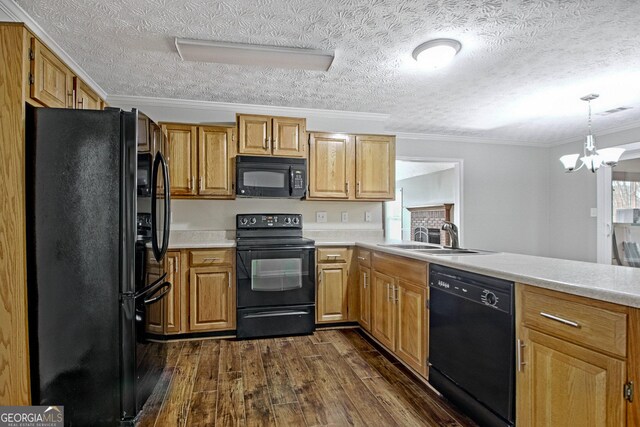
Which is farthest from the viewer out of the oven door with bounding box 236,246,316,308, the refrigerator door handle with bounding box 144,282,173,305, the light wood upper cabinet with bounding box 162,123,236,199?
the light wood upper cabinet with bounding box 162,123,236,199

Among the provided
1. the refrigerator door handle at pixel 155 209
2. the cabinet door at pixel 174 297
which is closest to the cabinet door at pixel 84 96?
the refrigerator door handle at pixel 155 209

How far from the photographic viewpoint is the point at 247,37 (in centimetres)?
229

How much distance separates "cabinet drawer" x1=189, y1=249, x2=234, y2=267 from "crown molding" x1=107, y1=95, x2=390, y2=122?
5.18ft

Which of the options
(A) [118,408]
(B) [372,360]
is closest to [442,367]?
(B) [372,360]

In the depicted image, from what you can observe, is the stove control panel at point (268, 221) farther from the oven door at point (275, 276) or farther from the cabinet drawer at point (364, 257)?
the cabinet drawer at point (364, 257)

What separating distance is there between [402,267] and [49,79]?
264 centimetres

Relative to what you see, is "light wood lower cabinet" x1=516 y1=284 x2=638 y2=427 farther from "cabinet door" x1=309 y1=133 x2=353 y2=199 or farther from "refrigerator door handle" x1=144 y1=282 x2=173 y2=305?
"cabinet door" x1=309 y1=133 x2=353 y2=199

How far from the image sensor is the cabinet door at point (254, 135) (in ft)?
11.2

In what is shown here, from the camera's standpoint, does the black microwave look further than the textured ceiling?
Yes

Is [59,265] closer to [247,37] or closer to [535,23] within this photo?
[247,37]

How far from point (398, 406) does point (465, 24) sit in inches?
92.9

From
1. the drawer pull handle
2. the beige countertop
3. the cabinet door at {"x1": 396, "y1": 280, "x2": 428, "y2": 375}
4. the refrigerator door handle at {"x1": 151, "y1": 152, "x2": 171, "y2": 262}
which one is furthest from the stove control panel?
the drawer pull handle

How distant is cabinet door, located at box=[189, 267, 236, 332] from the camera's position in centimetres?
312

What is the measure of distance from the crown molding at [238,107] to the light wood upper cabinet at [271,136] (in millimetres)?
358
